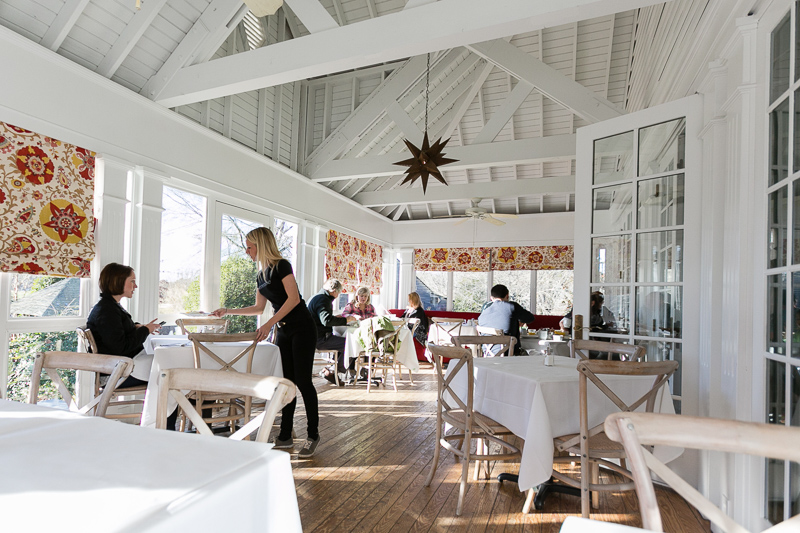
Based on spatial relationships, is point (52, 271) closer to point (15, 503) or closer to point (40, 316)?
point (40, 316)

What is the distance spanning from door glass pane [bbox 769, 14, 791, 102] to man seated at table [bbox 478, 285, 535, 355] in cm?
410

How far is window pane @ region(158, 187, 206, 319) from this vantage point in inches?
193

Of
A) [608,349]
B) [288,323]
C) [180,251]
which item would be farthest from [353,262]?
[608,349]

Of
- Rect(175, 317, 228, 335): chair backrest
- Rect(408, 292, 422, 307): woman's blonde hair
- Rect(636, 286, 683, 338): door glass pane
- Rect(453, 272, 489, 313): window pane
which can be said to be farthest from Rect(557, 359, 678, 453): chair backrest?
Rect(453, 272, 489, 313): window pane

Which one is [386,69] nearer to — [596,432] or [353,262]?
[353,262]

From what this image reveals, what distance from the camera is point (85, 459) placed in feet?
3.16

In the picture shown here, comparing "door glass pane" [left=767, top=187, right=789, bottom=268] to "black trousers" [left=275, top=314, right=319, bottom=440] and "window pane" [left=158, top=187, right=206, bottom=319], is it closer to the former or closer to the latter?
"black trousers" [left=275, top=314, right=319, bottom=440]

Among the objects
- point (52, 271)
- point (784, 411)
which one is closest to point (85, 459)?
point (784, 411)

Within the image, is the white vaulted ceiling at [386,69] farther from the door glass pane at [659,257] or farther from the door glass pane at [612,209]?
the door glass pane at [659,257]

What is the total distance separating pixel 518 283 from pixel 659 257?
290 inches

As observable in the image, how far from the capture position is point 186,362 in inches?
129

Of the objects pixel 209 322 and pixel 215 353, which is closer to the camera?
pixel 215 353

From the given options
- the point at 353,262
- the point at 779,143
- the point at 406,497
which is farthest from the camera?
the point at 353,262

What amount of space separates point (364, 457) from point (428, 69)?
5.28m
